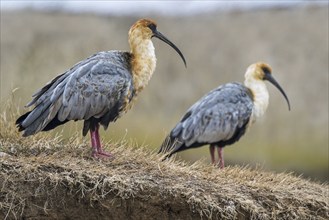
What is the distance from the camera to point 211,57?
3225 centimetres

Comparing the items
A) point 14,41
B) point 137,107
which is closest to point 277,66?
point 137,107

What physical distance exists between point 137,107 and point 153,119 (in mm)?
1081

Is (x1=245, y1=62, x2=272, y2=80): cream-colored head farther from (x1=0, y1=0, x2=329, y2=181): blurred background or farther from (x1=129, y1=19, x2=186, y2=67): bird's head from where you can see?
(x1=0, y1=0, x2=329, y2=181): blurred background

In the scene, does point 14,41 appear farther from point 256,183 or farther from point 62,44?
point 256,183

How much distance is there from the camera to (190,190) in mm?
8664

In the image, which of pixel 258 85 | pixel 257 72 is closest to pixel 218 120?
pixel 258 85

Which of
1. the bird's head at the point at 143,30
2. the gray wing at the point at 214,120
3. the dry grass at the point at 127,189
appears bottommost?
the dry grass at the point at 127,189

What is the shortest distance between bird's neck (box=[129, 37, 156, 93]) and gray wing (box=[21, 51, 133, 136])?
0.65ft

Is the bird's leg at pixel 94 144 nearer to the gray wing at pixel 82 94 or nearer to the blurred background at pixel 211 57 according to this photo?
the gray wing at pixel 82 94

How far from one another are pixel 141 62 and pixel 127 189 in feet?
6.90

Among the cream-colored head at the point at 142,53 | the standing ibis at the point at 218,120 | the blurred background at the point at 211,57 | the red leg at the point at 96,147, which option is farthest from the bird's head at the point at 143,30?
the blurred background at the point at 211,57

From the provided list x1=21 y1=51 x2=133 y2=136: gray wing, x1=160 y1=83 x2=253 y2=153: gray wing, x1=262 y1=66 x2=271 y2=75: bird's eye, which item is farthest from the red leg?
x1=262 y1=66 x2=271 y2=75: bird's eye

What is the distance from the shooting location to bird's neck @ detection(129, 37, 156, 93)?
33.0 feet

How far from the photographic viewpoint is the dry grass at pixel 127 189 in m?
8.24
